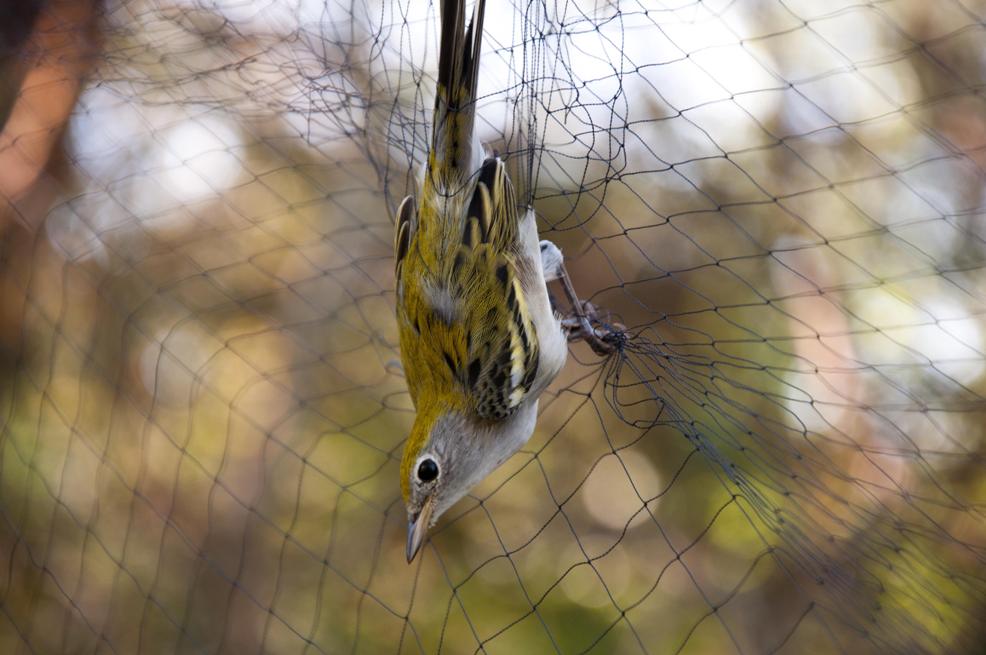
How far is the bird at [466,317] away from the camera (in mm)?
2449

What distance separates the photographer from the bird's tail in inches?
84.4

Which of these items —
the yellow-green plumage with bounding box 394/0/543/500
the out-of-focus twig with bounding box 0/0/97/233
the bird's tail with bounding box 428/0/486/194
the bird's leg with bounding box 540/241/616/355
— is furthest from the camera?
the out-of-focus twig with bounding box 0/0/97/233

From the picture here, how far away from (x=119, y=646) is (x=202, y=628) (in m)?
0.44

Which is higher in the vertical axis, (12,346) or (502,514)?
(12,346)

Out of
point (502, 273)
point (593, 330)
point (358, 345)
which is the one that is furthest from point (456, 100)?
point (358, 345)

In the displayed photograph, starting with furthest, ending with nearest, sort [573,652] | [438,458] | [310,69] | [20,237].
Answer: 1. [573,652]
2. [20,237]
3. [310,69]
4. [438,458]

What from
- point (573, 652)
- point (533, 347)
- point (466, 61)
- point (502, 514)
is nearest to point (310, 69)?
point (466, 61)

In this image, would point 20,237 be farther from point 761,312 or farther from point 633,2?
point 761,312

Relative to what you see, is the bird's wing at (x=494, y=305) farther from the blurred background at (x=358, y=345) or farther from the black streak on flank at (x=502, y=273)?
the blurred background at (x=358, y=345)

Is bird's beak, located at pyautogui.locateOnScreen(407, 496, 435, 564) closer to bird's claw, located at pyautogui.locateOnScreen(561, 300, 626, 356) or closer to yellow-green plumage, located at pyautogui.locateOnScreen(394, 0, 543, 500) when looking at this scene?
yellow-green plumage, located at pyautogui.locateOnScreen(394, 0, 543, 500)

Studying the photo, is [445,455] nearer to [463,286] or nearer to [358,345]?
[463,286]

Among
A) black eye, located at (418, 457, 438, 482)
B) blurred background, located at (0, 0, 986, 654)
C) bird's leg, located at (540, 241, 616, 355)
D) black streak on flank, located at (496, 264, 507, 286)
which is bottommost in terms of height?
blurred background, located at (0, 0, 986, 654)

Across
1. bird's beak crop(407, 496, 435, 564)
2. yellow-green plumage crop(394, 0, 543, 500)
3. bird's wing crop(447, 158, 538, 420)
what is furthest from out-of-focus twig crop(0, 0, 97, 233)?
bird's beak crop(407, 496, 435, 564)

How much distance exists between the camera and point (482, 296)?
8.26 ft
